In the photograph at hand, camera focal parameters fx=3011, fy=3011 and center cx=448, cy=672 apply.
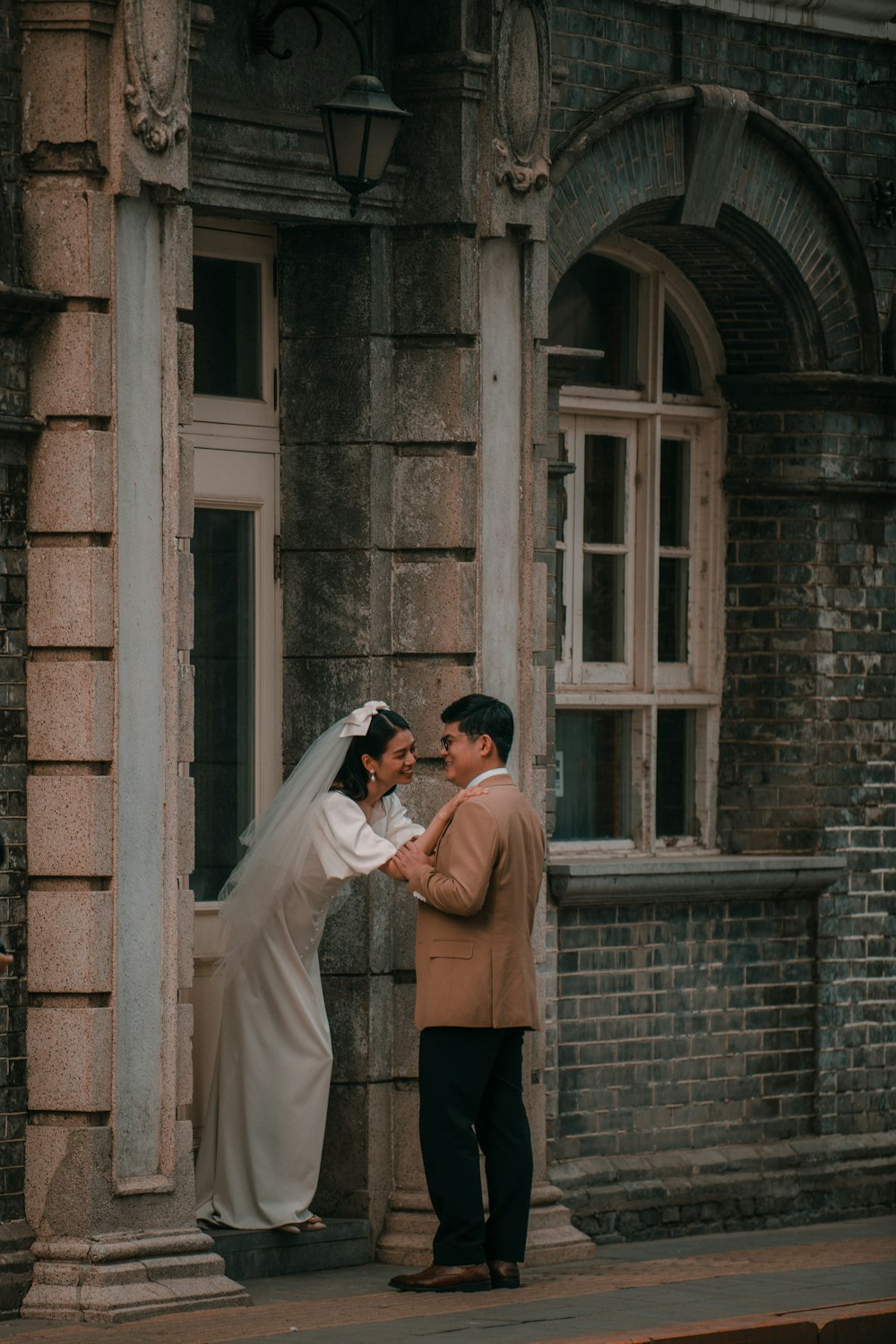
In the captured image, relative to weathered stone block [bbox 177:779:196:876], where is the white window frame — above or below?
above

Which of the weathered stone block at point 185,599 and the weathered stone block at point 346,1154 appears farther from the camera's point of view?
the weathered stone block at point 346,1154

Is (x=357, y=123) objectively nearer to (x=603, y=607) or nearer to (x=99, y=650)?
(x=99, y=650)

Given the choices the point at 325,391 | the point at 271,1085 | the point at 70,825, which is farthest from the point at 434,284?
the point at 271,1085

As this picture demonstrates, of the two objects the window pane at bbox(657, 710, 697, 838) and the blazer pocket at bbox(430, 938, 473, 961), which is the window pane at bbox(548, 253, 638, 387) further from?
the blazer pocket at bbox(430, 938, 473, 961)

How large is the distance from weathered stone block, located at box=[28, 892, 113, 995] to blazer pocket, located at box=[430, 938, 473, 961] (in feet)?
4.00

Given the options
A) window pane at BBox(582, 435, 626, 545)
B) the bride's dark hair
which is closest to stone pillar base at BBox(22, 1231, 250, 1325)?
the bride's dark hair

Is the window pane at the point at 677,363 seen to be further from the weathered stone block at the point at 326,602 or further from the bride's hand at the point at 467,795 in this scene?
the bride's hand at the point at 467,795

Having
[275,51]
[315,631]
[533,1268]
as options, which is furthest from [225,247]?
[533,1268]

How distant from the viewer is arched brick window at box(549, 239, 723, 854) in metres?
12.5

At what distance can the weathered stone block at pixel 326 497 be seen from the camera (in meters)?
11.0

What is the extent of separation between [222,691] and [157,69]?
2.42m

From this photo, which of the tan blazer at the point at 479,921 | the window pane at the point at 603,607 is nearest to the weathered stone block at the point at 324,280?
the tan blazer at the point at 479,921

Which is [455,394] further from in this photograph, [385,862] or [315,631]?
[385,862]

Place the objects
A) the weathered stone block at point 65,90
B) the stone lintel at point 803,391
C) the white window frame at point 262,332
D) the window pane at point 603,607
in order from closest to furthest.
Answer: the weathered stone block at point 65,90
the white window frame at point 262,332
the window pane at point 603,607
the stone lintel at point 803,391
